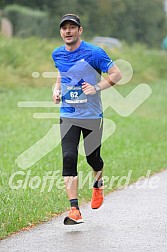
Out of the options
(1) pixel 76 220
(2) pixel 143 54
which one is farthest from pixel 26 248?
(2) pixel 143 54

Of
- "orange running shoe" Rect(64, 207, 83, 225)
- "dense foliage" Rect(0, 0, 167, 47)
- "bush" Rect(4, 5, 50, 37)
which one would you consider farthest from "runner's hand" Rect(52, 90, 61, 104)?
"dense foliage" Rect(0, 0, 167, 47)

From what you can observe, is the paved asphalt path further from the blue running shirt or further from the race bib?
the race bib

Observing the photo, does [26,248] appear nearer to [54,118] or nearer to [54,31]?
[54,118]

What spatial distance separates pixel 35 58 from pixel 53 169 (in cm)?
1676

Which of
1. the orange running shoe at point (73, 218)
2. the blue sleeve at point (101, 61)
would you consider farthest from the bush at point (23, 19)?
the orange running shoe at point (73, 218)

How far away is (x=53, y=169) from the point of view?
1178cm

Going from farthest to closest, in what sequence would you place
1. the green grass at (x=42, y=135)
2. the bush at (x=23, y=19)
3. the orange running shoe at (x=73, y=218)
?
the bush at (x=23, y=19), the green grass at (x=42, y=135), the orange running shoe at (x=73, y=218)

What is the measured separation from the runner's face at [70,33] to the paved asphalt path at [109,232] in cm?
181

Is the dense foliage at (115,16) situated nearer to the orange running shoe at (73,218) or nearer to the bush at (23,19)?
the bush at (23,19)

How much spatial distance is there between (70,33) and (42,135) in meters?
8.10

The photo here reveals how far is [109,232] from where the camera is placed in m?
7.73

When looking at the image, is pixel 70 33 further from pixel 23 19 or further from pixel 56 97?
pixel 23 19

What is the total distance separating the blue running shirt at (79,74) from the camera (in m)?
7.97

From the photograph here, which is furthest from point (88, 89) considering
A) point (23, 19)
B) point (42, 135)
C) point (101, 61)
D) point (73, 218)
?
point (23, 19)
